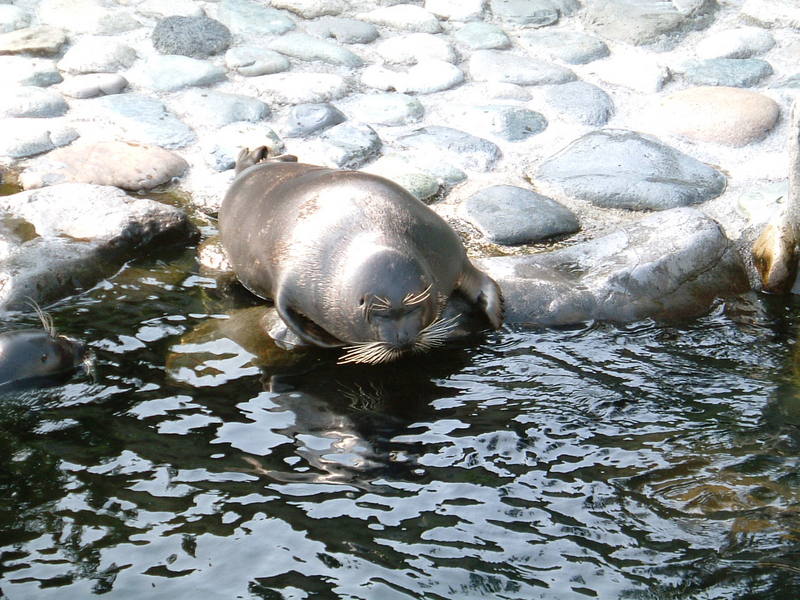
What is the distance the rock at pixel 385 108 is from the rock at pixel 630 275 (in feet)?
7.51

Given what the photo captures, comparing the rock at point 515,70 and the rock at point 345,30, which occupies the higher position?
the rock at point 345,30

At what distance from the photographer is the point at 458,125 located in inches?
321

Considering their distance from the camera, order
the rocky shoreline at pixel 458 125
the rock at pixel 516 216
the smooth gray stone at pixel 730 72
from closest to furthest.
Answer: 1. the rocky shoreline at pixel 458 125
2. the rock at pixel 516 216
3. the smooth gray stone at pixel 730 72

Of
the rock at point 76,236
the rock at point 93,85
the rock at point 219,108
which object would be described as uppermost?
the rock at point 93,85

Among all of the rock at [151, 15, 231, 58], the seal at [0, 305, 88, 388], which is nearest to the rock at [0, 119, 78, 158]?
the rock at [151, 15, 231, 58]

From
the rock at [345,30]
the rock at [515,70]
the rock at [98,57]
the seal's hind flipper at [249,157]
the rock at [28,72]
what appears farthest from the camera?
the rock at [345,30]

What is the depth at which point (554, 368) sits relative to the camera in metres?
5.40

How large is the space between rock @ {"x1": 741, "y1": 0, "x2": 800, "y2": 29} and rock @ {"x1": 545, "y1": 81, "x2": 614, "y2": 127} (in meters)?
1.84

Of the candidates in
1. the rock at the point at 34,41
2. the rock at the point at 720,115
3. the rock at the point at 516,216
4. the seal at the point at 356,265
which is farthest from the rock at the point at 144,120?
the rock at the point at 720,115

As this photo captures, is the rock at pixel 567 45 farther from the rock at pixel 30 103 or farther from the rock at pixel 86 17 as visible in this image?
the rock at pixel 30 103

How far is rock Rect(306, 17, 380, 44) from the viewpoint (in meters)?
9.24

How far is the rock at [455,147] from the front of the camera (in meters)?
7.73

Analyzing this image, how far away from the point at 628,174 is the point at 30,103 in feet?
15.1

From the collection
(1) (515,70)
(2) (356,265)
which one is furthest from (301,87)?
(2) (356,265)
